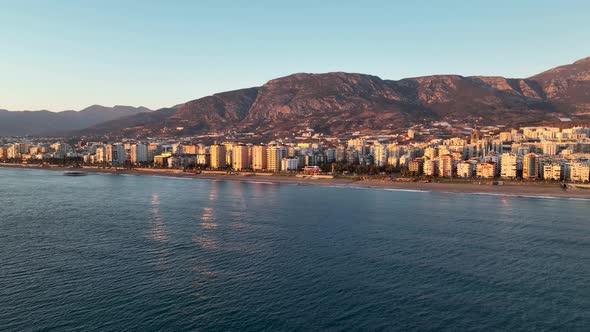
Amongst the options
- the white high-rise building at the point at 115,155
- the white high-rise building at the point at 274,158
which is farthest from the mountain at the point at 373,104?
the white high-rise building at the point at 274,158

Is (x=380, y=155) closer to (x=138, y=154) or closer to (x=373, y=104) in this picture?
(x=138, y=154)

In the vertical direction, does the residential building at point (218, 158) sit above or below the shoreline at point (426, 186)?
above

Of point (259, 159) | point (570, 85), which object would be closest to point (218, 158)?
point (259, 159)

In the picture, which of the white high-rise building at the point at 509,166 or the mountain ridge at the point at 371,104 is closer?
the white high-rise building at the point at 509,166

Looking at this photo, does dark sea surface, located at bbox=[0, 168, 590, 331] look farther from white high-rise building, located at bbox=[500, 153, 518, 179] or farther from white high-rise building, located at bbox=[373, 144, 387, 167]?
white high-rise building, located at bbox=[373, 144, 387, 167]

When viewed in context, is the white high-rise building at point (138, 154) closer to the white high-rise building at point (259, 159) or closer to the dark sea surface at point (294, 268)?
the white high-rise building at point (259, 159)

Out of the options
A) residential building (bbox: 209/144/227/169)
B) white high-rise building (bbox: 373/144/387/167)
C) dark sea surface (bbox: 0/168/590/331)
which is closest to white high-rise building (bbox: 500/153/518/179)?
white high-rise building (bbox: 373/144/387/167)
